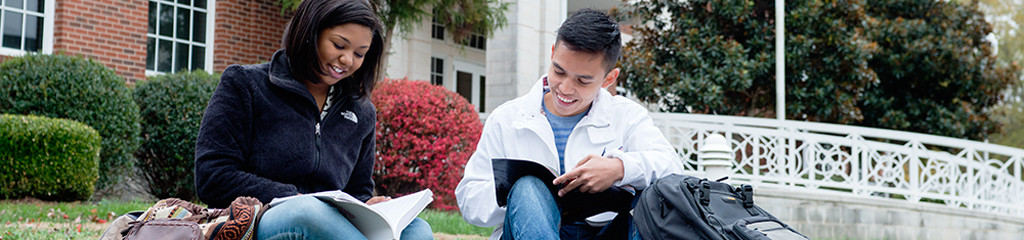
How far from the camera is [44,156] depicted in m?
7.40

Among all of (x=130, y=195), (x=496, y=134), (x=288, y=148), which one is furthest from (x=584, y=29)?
(x=130, y=195)

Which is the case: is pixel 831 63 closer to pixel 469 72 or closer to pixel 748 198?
pixel 469 72

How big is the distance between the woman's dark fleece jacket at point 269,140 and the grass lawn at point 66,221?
2831 millimetres

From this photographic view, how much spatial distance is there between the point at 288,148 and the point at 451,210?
6135 mm

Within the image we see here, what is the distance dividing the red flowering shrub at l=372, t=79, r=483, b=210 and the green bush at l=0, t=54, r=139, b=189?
2.51 m

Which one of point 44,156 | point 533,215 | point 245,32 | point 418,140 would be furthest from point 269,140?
point 245,32

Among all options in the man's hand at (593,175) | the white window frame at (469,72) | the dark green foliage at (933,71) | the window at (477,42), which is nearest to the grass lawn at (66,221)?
the man's hand at (593,175)

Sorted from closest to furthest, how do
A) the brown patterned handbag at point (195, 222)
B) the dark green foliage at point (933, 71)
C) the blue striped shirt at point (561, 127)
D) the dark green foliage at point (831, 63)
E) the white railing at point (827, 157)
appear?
the brown patterned handbag at point (195, 222) < the blue striped shirt at point (561, 127) < the white railing at point (827, 157) < the dark green foliage at point (831, 63) < the dark green foliage at point (933, 71)

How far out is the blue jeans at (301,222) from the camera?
229cm

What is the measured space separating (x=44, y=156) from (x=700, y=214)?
6789 millimetres

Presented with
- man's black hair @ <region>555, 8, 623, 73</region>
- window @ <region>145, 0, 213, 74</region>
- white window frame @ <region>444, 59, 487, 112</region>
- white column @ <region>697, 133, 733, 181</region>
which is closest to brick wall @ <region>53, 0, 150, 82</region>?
window @ <region>145, 0, 213, 74</region>

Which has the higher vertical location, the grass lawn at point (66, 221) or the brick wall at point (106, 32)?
the brick wall at point (106, 32)

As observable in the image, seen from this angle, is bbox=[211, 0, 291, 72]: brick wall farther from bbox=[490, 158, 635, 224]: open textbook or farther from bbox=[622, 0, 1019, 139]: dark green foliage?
bbox=[490, 158, 635, 224]: open textbook

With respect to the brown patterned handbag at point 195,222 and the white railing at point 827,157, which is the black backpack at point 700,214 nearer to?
the brown patterned handbag at point 195,222
